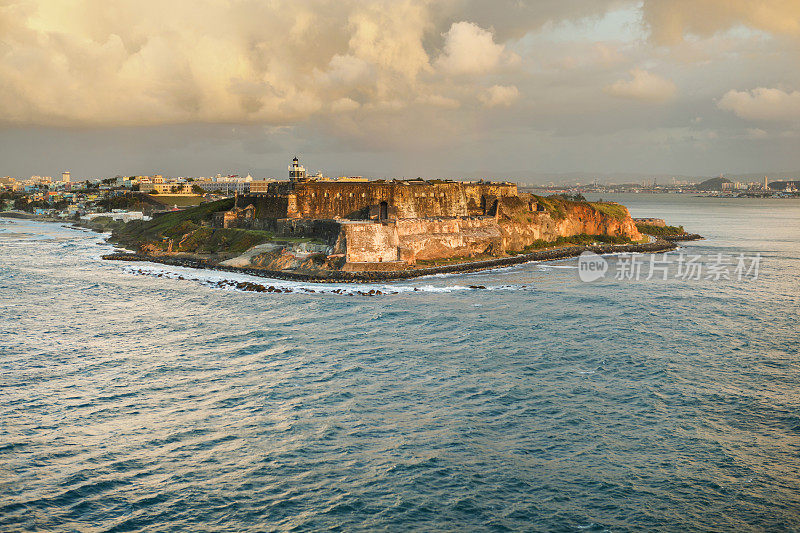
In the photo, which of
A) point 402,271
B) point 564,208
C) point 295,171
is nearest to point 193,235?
point 295,171

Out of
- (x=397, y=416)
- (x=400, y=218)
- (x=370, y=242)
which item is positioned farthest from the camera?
(x=400, y=218)

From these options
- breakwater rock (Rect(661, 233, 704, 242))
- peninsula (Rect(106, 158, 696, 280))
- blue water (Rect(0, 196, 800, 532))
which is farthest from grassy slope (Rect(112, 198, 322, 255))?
breakwater rock (Rect(661, 233, 704, 242))

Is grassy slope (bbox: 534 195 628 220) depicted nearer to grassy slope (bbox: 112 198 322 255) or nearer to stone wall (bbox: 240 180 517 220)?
stone wall (bbox: 240 180 517 220)

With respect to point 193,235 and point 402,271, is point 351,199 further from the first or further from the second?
point 193,235

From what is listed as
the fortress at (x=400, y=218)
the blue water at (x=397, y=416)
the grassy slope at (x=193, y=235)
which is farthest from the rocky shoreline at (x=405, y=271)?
the blue water at (x=397, y=416)

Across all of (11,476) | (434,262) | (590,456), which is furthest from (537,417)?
(434,262)

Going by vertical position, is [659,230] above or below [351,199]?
below
